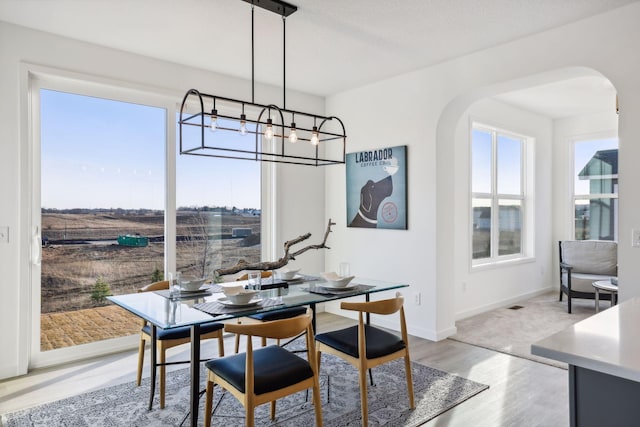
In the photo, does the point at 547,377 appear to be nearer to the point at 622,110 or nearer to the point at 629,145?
the point at 629,145

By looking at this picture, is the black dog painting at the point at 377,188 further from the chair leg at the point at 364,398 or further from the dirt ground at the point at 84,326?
the dirt ground at the point at 84,326

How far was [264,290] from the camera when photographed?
112 inches

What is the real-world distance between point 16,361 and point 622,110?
4.71 m

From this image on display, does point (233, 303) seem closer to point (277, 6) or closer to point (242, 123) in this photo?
point (242, 123)

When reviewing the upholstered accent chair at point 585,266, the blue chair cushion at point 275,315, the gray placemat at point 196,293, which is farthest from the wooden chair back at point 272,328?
the upholstered accent chair at point 585,266

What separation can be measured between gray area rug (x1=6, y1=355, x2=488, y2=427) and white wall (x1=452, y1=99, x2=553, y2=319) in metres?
1.90

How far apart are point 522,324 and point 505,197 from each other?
182 centimetres

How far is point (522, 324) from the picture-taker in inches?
181

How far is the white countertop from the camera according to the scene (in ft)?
3.76

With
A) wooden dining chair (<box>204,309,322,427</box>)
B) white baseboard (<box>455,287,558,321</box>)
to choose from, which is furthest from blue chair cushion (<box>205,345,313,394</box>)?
white baseboard (<box>455,287,558,321</box>)

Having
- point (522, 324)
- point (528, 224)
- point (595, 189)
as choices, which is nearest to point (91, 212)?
point (522, 324)

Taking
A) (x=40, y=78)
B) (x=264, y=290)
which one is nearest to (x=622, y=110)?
(x=264, y=290)

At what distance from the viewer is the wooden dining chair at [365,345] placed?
2389 mm

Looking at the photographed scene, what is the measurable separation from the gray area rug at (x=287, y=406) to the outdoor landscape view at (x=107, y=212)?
945 millimetres
